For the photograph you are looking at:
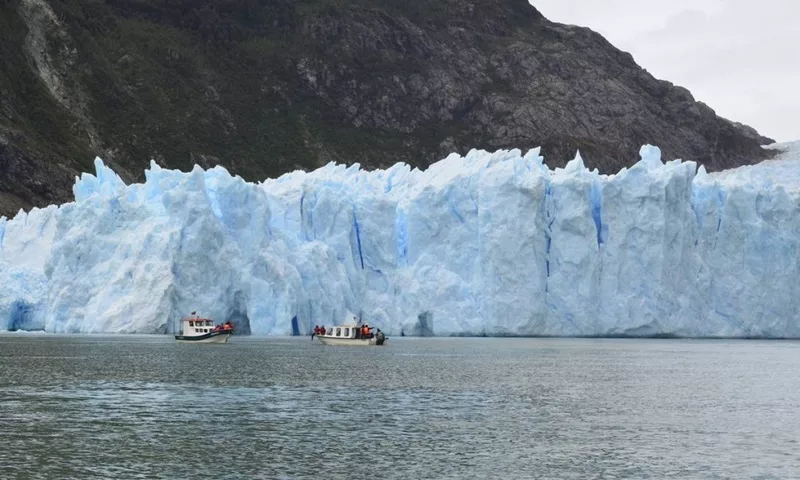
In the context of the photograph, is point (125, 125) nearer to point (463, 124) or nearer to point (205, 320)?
point (463, 124)

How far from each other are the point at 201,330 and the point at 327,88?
301ft

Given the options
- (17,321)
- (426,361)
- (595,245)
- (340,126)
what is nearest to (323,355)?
(426,361)

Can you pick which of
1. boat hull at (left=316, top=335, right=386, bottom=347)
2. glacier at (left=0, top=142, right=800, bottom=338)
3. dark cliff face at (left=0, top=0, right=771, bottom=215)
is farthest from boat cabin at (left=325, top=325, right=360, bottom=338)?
dark cliff face at (left=0, top=0, right=771, bottom=215)

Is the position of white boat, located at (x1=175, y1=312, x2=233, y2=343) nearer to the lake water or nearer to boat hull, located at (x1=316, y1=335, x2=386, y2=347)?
boat hull, located at (x1=316, y1=335, x2=386, y2=347)

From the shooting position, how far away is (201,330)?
53.2 metres

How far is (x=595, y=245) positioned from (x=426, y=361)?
17424 millimetres

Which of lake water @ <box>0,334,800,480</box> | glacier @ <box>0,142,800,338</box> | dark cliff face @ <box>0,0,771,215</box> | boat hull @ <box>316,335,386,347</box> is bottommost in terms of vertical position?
lake water @ <box>0,334,800,480</box>

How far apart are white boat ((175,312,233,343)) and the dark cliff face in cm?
6644

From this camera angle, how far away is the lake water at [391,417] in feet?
64.5

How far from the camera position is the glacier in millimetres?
53531

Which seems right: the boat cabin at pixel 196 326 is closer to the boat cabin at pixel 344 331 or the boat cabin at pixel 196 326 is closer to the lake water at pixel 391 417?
the boat cabin at pixel 344 331

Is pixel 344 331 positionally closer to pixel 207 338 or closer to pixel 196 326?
pixel 207 338

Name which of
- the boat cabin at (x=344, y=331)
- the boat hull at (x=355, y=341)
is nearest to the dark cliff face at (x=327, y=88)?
the boat cabin at (x=344, y=331)

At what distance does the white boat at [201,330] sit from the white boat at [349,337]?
488 cm
